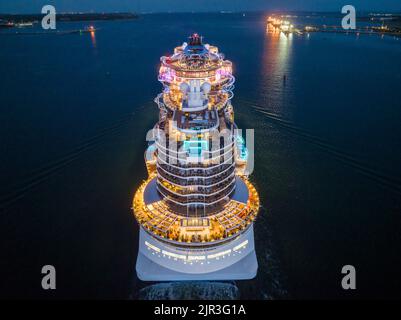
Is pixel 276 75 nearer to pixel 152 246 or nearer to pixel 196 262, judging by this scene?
pixel 196 262

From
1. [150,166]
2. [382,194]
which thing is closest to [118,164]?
[150,166]

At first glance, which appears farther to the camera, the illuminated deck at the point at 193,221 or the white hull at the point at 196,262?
the white hull at the point at 196,262

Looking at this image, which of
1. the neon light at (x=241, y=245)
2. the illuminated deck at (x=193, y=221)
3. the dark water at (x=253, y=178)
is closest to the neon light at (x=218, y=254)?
the neon light at (x=241, y=245)

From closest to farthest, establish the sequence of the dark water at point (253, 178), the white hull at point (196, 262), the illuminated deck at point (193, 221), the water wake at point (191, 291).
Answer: the illuminated deck at point (193, 221) < the white hull at point (196, 262) < the water wake at point (191, 291) < the dark water at point (253, 178)

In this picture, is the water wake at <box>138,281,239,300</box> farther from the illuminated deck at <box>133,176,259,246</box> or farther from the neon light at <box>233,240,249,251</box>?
the illuminated deck at <box>133,176,259,246</box>

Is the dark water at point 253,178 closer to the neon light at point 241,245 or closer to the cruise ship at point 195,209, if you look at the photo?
the cruise ship at point 195,209

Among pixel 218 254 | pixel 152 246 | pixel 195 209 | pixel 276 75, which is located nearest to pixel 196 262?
pixel 218 254

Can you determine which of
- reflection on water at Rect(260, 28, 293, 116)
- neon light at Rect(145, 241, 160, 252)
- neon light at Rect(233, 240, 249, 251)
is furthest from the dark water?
neon light at Rect(145, 241, 160, 252)
